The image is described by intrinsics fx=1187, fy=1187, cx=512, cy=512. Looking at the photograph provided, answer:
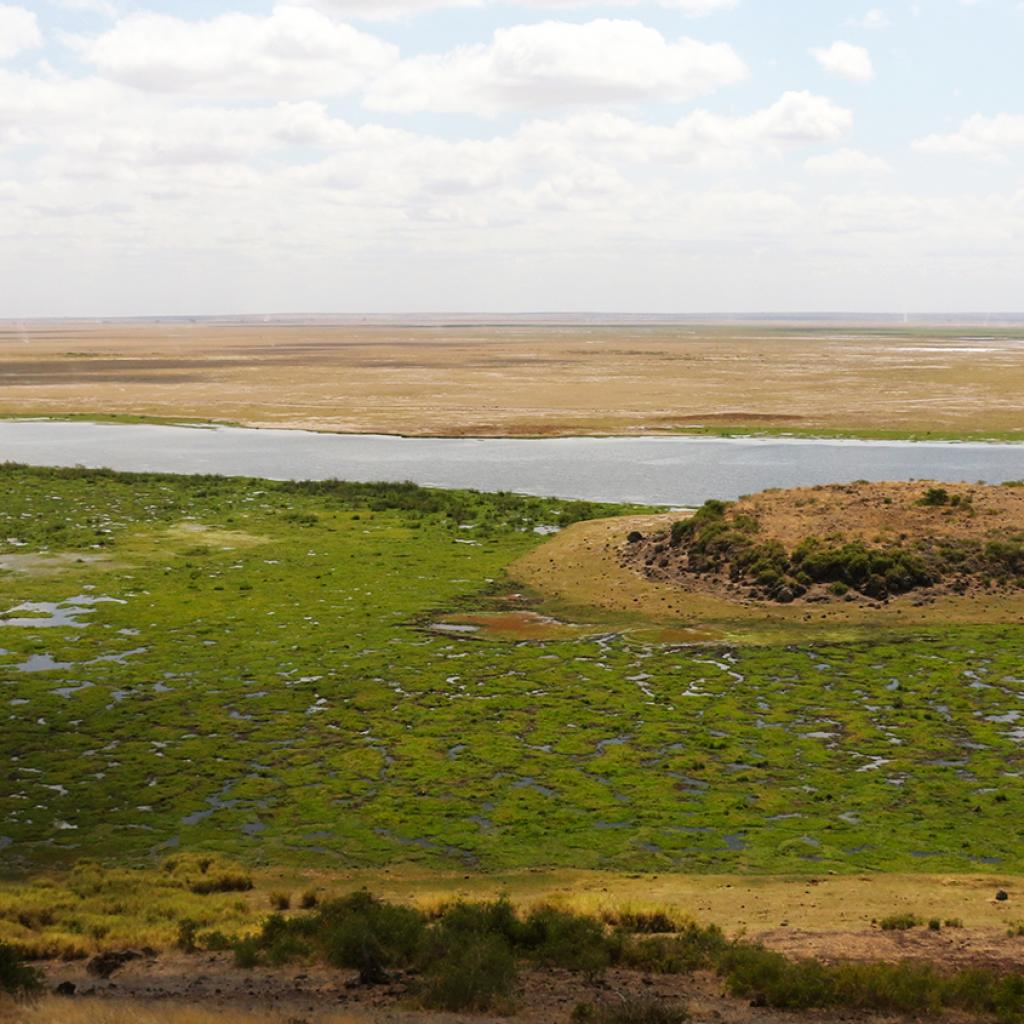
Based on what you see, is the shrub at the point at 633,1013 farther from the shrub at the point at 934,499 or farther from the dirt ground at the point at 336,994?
the shrub at the point at 934,499

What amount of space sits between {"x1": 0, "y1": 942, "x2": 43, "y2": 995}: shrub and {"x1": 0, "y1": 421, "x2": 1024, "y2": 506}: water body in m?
48.6

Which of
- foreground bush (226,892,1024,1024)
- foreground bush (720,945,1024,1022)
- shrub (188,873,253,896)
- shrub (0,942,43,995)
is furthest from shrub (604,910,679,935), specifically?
shrub (0,942,43,995)

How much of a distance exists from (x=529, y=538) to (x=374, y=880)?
32.6 metres

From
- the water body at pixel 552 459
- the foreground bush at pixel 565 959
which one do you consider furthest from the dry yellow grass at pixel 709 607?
the foreground bush at pixel 565 959

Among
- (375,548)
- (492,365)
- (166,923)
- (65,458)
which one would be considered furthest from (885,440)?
(492,365)

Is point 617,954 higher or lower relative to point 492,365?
lower

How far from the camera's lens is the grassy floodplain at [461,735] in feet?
71.8

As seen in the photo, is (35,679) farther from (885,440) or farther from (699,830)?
(885,440)

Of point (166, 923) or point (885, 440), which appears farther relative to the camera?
point (885, 440)

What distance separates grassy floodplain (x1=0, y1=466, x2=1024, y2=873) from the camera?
21891mm

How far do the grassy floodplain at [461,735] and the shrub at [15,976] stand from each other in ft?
17.1

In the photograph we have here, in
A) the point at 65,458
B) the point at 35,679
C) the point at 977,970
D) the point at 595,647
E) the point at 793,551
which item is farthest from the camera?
the point at 65,458

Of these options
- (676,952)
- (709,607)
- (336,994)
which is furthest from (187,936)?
(709,607)

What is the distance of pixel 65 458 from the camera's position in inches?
3280
